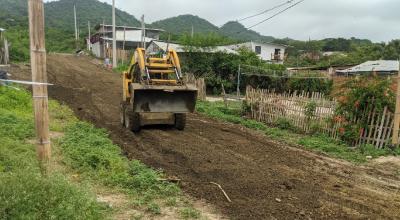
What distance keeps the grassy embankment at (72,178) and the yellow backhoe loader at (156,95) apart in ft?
3.99

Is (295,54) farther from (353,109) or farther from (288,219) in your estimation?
(288,219)

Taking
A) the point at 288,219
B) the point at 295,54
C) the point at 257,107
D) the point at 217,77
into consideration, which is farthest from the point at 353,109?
the point at 295,54

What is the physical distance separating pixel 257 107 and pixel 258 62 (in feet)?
46.7

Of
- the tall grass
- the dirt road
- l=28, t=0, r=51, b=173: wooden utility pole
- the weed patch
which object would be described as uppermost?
l=28, t=0, r=51, b=173: wooden utility pole

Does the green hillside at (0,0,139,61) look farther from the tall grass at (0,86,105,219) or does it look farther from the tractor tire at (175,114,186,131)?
the tall grass at (0,86,105,219)

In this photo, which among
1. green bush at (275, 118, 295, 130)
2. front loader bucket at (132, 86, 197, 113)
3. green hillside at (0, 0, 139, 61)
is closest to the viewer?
front loader bucket at (132, 86, 197, 113)

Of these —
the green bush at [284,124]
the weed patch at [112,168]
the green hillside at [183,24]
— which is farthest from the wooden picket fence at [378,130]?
the green hillside at [183,24]

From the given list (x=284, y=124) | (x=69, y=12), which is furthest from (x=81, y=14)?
(x=284, y=124)

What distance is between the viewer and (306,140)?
13.4m

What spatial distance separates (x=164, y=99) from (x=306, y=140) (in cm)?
466

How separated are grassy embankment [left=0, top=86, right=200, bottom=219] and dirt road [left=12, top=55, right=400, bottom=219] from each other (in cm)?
60

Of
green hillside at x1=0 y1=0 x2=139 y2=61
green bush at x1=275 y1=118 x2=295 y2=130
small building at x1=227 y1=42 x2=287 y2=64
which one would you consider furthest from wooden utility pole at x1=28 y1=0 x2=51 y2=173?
small building at x1=227 y1=42 x2=287 y2=64

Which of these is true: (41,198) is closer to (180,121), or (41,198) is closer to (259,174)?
(259,174)

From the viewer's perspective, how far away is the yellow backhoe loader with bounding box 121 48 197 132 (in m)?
12.2
